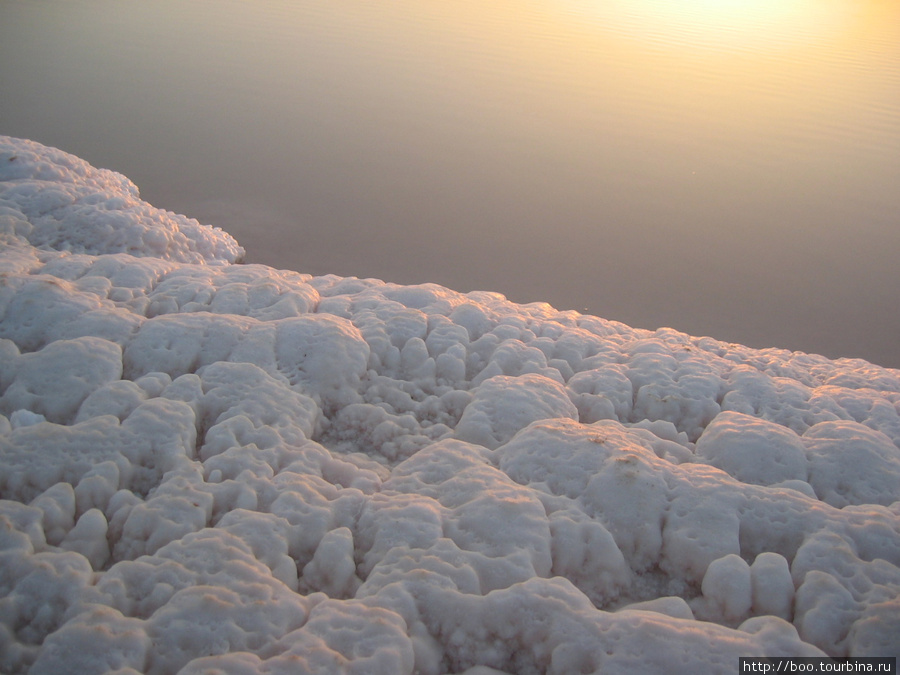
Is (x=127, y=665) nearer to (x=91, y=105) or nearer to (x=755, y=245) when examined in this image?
(x=755, y=245)

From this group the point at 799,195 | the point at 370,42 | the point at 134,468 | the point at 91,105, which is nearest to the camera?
the point at 134,468

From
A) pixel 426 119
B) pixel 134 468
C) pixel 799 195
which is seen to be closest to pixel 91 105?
pixel 426 119

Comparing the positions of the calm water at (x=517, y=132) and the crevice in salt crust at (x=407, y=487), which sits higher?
the calm water at (x=517, y=132)

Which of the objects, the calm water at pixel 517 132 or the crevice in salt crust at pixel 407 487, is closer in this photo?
the crevice in salt crust at pixel 407 487

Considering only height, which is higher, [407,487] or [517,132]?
[517,132]

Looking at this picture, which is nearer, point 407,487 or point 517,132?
point 407,487

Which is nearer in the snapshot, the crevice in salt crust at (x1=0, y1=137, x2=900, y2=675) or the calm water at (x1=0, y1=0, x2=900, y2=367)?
the crevice in salt crust at (x1=0, y1=137, x2=900, y2=675)

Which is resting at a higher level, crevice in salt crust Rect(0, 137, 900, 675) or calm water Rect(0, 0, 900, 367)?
calm water Rect(0, 0, 900, 367)

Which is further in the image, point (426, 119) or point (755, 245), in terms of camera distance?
point (426, 119)
